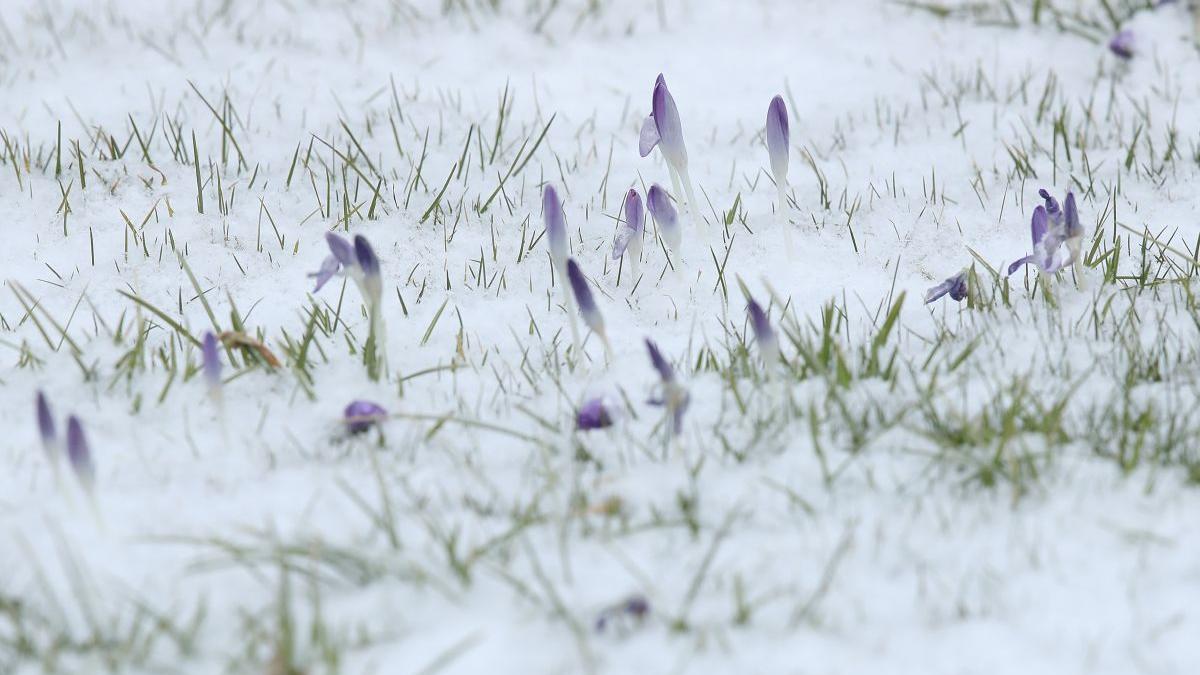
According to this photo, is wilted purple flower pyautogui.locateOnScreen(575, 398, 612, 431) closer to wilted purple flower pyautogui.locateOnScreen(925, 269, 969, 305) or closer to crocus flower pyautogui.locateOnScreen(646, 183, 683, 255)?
crocus flower pyautogui.locateOnScreen(646, 183, 683, 255)

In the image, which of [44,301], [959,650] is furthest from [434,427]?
[44,301]

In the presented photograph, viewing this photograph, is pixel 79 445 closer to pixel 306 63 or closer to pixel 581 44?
pixel 306 63

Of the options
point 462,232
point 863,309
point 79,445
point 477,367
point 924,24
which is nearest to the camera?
point 79,445

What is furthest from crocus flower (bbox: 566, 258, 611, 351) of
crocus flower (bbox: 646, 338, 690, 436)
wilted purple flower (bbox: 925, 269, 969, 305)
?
wilted purple flower (bbox: 925, 269, 969, 305)

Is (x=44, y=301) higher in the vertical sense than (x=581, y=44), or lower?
lower

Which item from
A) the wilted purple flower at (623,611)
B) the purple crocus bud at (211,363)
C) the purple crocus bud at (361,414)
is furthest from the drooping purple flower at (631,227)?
the wilted purple flower at (623,611)

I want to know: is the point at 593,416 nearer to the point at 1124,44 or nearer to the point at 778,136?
the point at 778,136
